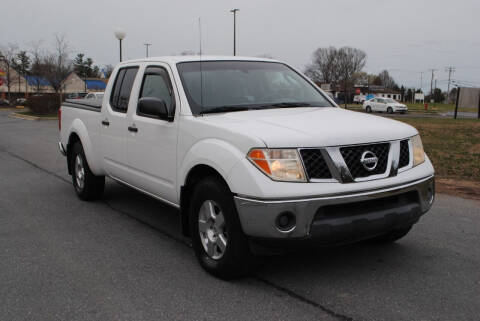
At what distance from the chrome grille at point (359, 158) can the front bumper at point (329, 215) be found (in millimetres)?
153

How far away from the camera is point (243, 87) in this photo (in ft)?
15.9

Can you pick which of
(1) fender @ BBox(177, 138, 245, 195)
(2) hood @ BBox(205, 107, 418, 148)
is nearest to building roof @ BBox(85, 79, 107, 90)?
(1) fender @ BBox(177, 138, 245, 195)

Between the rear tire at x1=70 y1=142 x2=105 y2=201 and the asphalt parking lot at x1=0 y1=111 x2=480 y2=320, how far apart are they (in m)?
0.61

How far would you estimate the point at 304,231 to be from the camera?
11.4ft

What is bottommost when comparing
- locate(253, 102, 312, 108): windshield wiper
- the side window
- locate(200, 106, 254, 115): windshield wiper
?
locate(200, 106, 254, 115): windshield wiper

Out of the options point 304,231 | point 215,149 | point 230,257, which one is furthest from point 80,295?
point 304,231

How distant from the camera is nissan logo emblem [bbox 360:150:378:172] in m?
3.66

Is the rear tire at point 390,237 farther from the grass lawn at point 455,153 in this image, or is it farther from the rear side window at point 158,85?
the grass lawn at point 455,153

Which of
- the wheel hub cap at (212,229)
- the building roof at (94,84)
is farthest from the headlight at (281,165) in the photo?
the building roof at (94,84)

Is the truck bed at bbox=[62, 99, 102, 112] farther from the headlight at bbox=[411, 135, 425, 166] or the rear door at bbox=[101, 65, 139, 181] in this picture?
the headlight at bbox=[411, 135, 425, 166]

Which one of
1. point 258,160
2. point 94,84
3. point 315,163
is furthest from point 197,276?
point 94,84

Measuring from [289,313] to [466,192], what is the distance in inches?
205

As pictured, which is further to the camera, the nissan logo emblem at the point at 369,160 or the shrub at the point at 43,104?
the shrub at the point at 43,104

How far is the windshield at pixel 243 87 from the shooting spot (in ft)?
15.0
